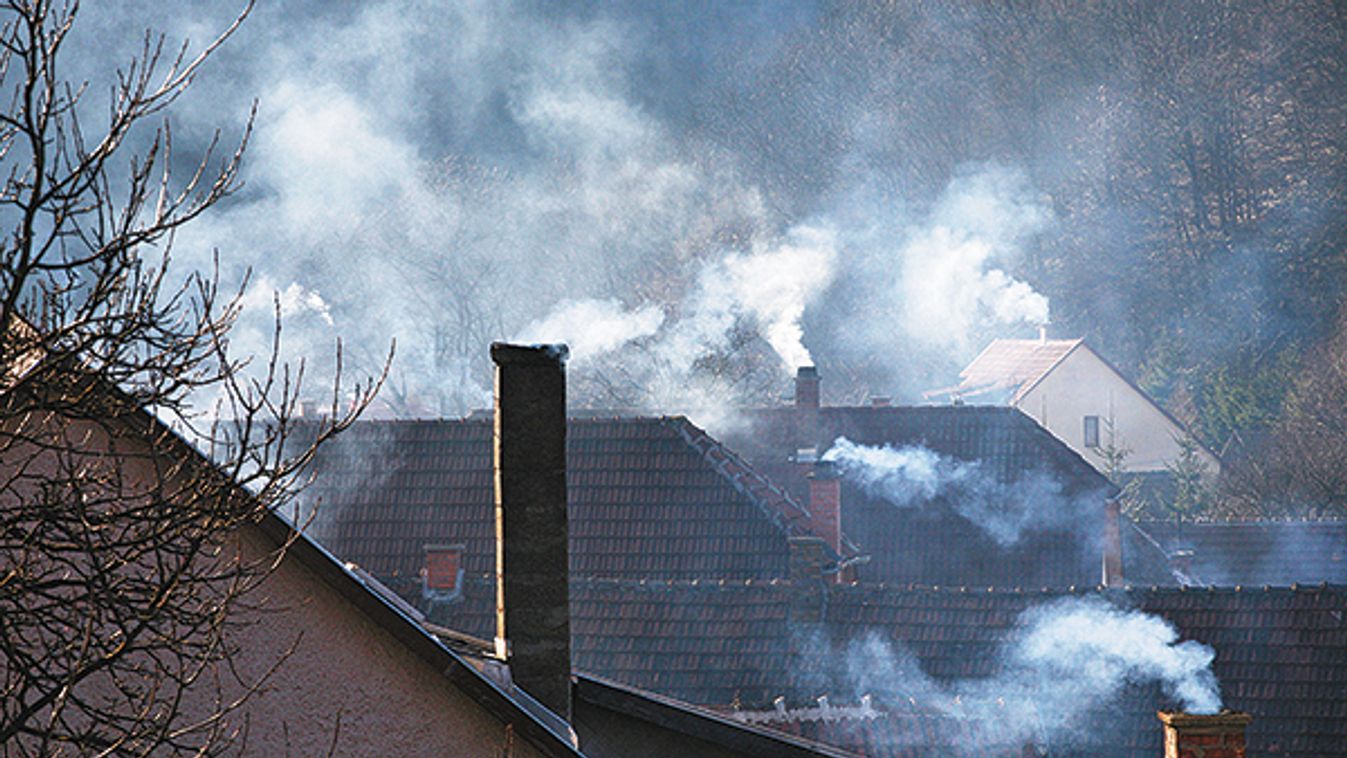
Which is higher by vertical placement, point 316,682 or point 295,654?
point 295,654

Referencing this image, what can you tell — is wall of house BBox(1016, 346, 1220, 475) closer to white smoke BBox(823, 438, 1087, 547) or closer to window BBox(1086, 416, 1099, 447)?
window BBox(1086, 416, 1099, 447)

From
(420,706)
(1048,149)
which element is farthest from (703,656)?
(1048,149)

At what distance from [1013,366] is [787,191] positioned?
53.4 feet

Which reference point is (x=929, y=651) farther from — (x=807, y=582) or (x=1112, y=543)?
(x=1112, y=543)

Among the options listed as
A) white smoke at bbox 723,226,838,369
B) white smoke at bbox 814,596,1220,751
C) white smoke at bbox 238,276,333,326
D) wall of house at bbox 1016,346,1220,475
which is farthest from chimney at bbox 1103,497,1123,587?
white smoke at bbox 238,276,333,326

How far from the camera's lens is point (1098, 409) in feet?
147

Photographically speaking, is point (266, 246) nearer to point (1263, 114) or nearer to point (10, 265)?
point (1263, 114)

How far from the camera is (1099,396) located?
147 feet

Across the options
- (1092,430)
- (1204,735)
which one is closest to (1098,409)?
(1092,430)

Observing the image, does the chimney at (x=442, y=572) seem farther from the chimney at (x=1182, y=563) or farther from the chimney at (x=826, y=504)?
the chimney at (x=1182, y=563)

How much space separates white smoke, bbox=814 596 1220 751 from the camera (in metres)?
15.1

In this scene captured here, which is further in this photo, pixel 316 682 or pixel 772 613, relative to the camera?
pixel 772 613

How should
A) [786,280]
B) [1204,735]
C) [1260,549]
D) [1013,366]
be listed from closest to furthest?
[1204,735], [1260,549], [1013,366], [786,280]

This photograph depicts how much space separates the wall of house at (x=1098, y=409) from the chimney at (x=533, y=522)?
3741 centimetres
